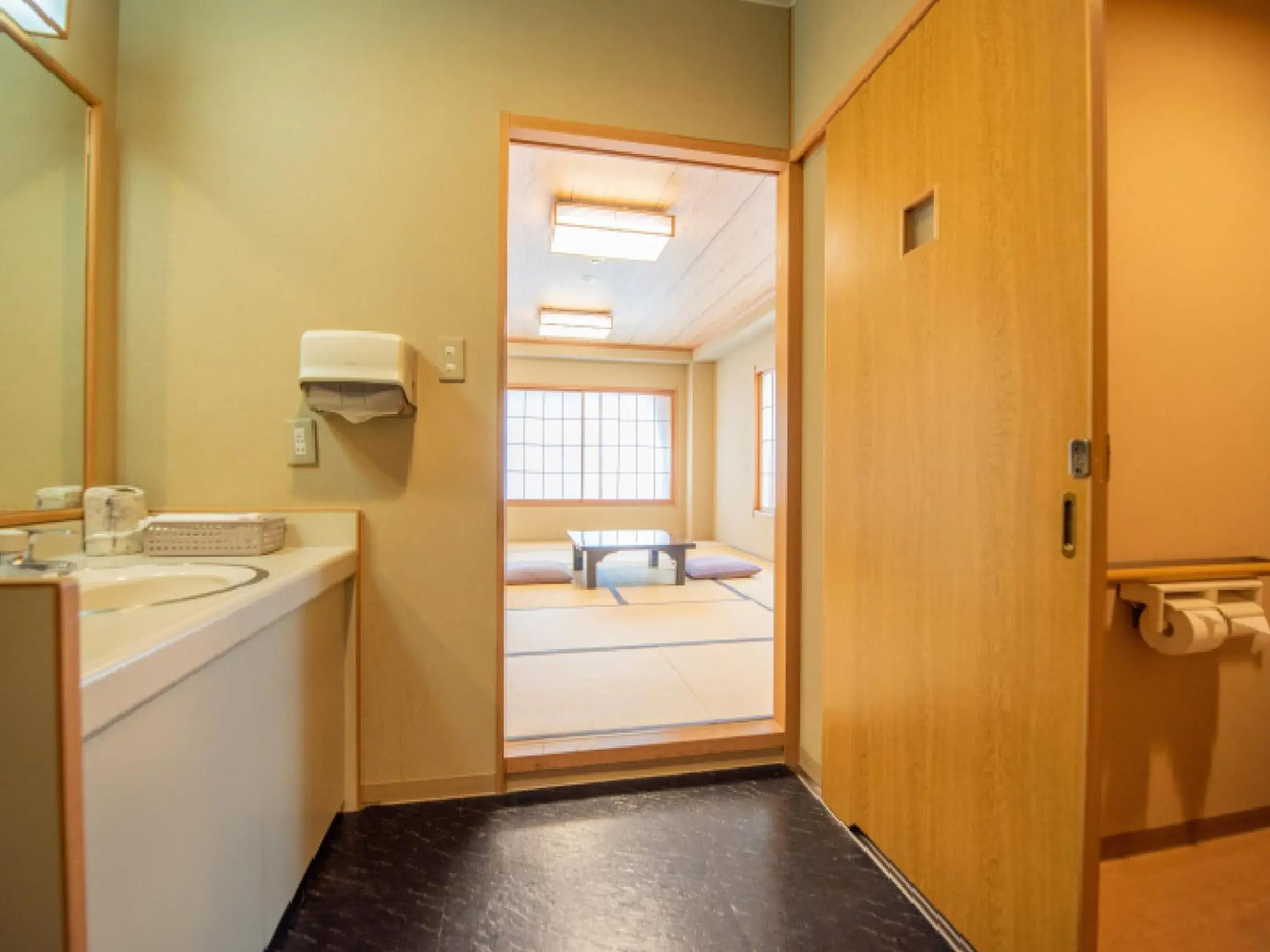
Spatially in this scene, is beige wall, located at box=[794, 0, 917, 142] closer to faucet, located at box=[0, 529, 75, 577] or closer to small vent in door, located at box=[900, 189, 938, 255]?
small vent in door, located at box=[900, 189, 938, 255]

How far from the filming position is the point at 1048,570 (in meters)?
0.90

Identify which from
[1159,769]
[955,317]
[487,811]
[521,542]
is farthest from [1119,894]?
[521,542]

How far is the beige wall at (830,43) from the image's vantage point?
4.48 feet

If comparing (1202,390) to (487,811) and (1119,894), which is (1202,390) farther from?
(487,811)

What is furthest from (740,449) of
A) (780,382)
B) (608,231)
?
(780,382)

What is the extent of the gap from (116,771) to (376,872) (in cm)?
93

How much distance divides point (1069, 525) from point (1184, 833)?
1.22 metres

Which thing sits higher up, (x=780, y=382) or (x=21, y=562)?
(x=780, y=382)

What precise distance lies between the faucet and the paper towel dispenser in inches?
23.0

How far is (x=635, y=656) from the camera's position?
8.39 feet

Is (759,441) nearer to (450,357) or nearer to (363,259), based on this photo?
(450,357)

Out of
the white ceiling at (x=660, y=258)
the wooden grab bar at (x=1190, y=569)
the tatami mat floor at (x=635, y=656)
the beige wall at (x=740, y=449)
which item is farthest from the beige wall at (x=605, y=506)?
the wooden grab bar at (x=1190, y=569)

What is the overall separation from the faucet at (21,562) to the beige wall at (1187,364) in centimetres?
224

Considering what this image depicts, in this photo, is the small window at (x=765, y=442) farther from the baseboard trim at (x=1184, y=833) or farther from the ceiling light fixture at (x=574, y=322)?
the baseboard trim at (x=1184, y=833)
